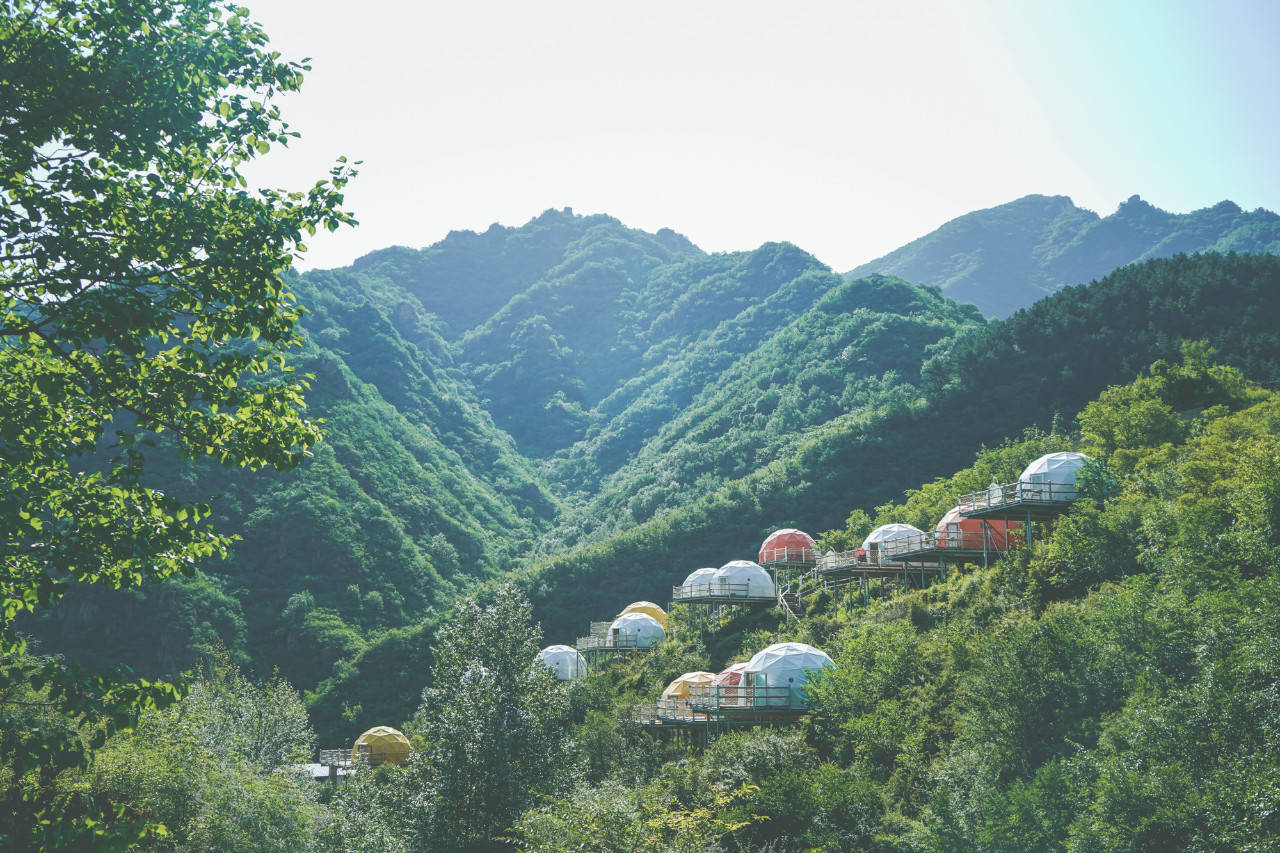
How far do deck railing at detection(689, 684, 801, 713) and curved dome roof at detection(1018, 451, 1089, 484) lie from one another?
1368 cm

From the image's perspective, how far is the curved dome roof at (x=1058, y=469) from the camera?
124 feet

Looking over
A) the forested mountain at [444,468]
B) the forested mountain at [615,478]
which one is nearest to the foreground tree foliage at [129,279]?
the forested mountain at [444,468]

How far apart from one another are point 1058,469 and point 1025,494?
241 cm

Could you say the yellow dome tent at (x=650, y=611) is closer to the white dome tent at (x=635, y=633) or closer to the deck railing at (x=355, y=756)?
the white dome tent at (x=635, y=633)

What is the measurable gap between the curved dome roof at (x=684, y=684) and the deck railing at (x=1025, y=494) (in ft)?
47.7

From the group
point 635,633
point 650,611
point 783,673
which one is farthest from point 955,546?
point 650,611

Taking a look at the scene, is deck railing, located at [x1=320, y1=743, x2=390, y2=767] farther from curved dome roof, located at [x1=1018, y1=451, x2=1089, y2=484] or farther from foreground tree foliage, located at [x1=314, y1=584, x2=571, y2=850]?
curved dome roof, located at [x1=1018, y1=451, x2=1089, y2=484]

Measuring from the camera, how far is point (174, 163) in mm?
9445

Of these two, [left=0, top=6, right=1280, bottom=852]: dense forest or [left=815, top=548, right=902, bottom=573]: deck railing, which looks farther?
[left=815, top=548, right=902, bottom=573]: deck railing

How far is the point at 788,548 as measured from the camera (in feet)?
186

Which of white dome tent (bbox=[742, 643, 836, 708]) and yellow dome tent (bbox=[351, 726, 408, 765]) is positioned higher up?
white dome tent (bbox=[742, 643, 836, 708])

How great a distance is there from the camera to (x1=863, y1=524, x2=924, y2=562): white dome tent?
4448 cm

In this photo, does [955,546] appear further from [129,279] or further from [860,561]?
[129,279]

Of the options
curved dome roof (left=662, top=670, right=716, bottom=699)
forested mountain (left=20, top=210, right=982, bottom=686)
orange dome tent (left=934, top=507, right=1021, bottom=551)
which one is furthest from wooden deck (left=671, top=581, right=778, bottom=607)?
forested mountain (left=20, top=210, right=982, bottom=686)
